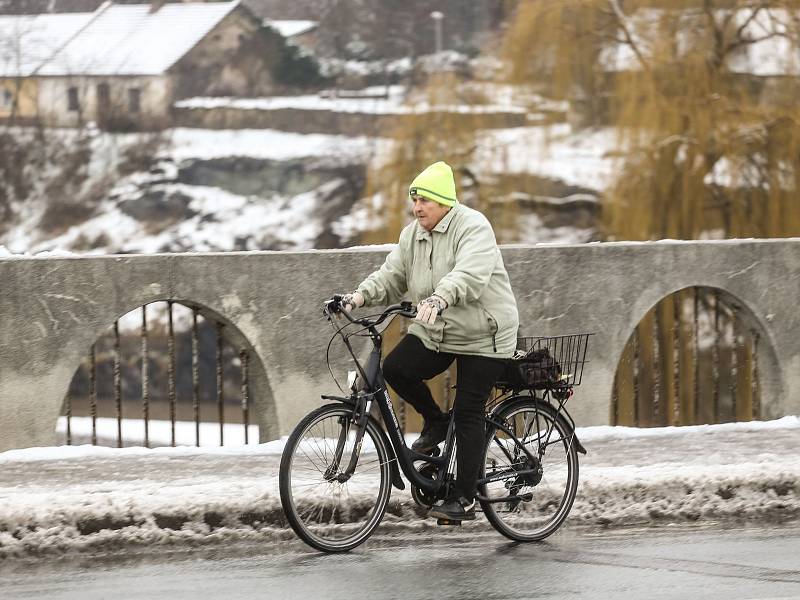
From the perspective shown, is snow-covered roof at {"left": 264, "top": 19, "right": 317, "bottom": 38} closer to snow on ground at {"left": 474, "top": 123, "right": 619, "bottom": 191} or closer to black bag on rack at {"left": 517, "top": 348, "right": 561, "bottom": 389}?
snow on ground at {"left": 474, "top": 123, "right": 619, "bottom": 191}

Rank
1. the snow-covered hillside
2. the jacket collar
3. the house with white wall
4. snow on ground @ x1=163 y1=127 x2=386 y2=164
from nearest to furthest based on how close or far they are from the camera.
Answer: the jacket collar → the snow-covered hillside → snow on ground @ x1=163 y1=127 x2=386 y2=164 → the house with white wall

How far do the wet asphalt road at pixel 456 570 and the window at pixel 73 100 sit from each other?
5570cm

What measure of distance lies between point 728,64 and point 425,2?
36763 mm

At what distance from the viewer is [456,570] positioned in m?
5.89

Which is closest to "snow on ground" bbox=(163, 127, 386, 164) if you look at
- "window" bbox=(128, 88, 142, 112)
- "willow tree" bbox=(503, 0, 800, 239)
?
"window" bbox=(128, 88, 142, 112)

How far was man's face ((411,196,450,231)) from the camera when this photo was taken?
6.17 meters

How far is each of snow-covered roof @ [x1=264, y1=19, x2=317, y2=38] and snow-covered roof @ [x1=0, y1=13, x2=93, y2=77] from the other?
8.20 metres

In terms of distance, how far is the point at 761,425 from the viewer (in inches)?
364

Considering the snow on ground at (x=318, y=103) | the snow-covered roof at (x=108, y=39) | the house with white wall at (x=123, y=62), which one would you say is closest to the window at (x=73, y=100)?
the house with white wall at (x=123, y=62)

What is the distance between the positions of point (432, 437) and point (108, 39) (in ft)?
203

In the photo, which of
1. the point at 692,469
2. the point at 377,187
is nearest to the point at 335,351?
the point at 692,469

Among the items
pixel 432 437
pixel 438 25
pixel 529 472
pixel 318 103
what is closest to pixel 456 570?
pixel 432 437

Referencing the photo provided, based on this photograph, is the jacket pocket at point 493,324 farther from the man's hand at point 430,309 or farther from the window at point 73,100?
the window at point 73,100

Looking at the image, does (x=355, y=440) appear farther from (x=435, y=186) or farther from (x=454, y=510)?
(x=435, y=186)
